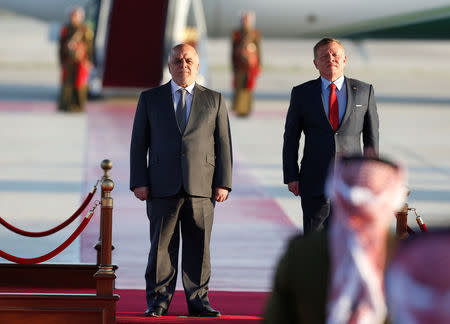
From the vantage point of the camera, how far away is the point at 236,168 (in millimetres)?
11828

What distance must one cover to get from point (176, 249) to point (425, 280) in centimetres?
339

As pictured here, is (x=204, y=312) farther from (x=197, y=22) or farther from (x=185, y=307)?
(x=197, y=22)

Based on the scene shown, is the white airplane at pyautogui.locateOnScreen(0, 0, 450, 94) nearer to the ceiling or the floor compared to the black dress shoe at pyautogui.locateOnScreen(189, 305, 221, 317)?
nearer to the ceiling

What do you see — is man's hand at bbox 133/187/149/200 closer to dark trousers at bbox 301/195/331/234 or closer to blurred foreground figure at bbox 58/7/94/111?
dark trousers at bbox 301/195/331/234

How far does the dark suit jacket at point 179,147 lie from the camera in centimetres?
506

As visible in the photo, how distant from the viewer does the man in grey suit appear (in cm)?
517


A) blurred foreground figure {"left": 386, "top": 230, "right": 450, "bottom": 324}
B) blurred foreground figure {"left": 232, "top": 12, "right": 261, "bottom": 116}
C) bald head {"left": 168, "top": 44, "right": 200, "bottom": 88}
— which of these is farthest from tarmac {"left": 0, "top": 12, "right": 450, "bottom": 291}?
bald head {"left": 168, "top": 44, "right": 200, "bottom": 88}

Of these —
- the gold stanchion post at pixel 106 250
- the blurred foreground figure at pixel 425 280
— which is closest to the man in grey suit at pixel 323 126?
the gold stanchion post at pixel 106 250

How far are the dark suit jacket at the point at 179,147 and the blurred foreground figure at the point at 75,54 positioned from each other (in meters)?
11.6

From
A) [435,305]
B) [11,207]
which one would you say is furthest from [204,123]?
[11,207]

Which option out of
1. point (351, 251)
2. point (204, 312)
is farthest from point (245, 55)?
point (351, 251)

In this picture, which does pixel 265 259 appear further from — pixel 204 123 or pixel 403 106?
pixel 403 106

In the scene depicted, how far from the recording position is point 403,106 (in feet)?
68.2

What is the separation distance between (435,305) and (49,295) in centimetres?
329
